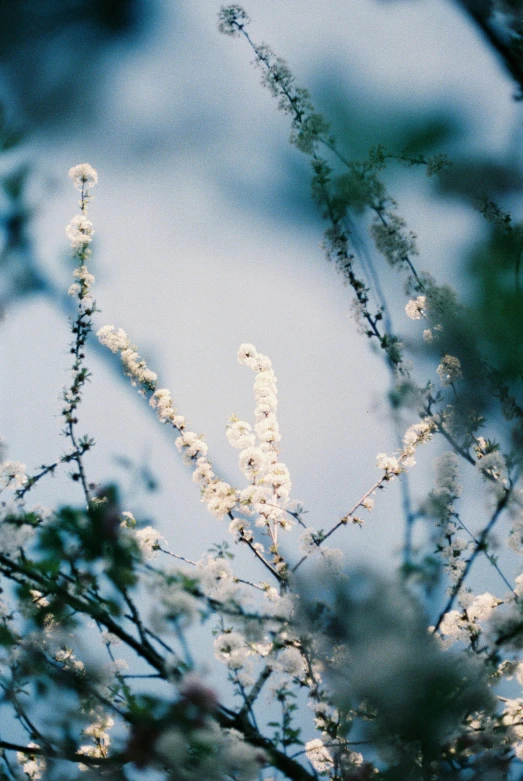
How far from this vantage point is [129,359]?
417 cm

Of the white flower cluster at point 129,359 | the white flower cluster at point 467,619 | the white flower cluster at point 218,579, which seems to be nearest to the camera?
the white flower cluster at point 218,579

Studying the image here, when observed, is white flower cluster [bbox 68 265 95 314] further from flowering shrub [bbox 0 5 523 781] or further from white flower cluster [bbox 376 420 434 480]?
white flower cluster [bbox 376 420 434 480]

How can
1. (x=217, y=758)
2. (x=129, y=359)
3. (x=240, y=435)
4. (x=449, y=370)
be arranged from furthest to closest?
(x=129, y=359), (x=240, y=435), (x=449, y=370), (x=217, y=758)

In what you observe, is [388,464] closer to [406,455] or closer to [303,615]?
[406,455]

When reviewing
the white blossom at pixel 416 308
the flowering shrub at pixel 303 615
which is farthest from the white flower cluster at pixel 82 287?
the white blossom at pixel 416 308

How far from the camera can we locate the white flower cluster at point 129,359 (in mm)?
4164

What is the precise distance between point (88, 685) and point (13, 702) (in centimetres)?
38

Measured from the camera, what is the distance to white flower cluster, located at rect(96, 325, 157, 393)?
416 cm

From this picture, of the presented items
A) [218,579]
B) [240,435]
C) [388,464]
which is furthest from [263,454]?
[218,579]

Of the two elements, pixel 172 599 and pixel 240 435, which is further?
pixel 240 435

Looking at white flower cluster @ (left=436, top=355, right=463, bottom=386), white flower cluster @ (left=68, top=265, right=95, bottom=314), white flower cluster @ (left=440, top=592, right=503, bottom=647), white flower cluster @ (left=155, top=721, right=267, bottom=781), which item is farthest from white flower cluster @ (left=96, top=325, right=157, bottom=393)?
white flower cluster @ (left=155, top=721, right=267, bottom=781)

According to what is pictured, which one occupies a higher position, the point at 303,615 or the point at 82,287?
the point at 82,287

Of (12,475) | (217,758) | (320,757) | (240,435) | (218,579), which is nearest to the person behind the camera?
(217,758)

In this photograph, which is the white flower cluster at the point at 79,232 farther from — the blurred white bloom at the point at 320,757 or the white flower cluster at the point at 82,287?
the blurred white bloom at the point at 320,757
